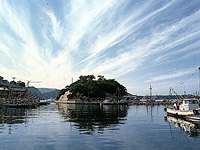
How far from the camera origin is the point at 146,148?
1767 centimetres

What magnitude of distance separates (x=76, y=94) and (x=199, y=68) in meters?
139

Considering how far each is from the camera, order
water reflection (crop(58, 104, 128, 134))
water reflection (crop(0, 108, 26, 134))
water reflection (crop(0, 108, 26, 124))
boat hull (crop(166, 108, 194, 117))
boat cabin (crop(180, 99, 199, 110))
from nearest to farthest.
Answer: water reflection (crop(0, 108, 26, 134)) → water reflection (crop(58, 104, 128, 134)) → water reflection (crop(0, 108, 26, 124)) → boat hull (crop(166, 108, 194, 117)) → boat cabin (crop(180, 99, 199, 110))

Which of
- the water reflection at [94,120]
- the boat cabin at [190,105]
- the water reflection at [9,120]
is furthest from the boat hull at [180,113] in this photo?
the water reflection at [9,120]

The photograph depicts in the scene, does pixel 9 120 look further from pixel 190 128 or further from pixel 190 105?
pixel 190 105

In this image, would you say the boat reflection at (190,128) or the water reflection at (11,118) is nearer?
the boat reflection at (190,128)

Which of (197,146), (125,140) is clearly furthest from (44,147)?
(197,146)

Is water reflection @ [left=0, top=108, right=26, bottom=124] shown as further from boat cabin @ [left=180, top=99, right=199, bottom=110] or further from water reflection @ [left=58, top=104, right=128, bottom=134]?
boat cabin @ [left=180, top=99, right=199, bottom=110]

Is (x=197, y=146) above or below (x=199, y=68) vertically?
below

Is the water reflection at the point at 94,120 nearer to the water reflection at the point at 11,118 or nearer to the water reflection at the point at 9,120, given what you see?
the water reflection at the point at 9,120

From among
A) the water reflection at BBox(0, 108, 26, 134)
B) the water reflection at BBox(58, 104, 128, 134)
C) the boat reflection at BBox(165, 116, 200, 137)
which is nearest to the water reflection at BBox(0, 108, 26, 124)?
the water reflection at BBox(0, 108, 26, 134)

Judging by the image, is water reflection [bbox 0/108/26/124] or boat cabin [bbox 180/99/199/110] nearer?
water reflection [bbox 0/108/26/124]

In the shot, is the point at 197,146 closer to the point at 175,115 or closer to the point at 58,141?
the point at 58,141

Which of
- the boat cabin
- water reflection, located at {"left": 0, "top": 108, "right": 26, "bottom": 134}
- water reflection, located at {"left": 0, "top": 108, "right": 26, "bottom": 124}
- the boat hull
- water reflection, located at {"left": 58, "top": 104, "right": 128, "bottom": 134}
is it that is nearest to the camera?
water reflection, located at {"left": 0, "top": 108, "right": 26, "bottom": 134}

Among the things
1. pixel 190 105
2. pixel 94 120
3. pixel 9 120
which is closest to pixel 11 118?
pixel 9 120
